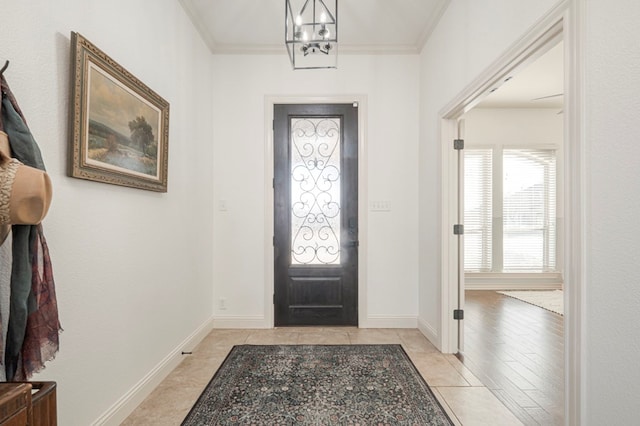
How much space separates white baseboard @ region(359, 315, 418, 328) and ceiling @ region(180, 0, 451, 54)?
2858mm

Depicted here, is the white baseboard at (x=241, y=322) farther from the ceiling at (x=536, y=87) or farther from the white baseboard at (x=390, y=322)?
the ceiling at (x=536, y=87)

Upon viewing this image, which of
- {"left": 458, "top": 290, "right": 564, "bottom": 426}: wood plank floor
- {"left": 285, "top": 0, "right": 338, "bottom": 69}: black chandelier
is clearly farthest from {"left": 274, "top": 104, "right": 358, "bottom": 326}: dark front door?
{"left": 458, "top": 290, "right": 564, "bottom": 426}: wood plank floor

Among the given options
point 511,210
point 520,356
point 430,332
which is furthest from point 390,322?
point 511,210

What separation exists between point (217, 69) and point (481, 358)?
3798 millimetres

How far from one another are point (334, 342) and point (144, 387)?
1.60 metres

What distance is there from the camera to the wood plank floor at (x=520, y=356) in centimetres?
208

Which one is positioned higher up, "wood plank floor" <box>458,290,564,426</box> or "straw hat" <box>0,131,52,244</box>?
"straw hat" <box>0,131,52,244</box>

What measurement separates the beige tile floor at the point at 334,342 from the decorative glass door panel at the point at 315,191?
788 mm

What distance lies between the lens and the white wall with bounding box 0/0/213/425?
1402mm

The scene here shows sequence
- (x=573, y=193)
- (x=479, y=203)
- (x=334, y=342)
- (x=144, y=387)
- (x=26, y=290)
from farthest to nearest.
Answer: (x=479, y=203), (x=334, y=342), (x=144, y=387), (x=573, y=193), (x=26, y=290)

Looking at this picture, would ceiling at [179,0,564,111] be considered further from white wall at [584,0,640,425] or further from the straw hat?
the straw hat

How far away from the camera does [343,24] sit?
3.15 metres

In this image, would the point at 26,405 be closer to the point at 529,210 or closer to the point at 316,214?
the point at 316,214

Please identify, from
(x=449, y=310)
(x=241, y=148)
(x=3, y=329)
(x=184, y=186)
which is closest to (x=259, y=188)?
(x=241, y=148)
